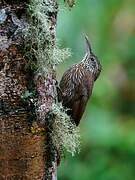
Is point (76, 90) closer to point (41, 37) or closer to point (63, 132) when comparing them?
point (63, 132)

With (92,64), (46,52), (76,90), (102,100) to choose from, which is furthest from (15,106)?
(102,100)

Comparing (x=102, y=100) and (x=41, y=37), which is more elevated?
(x=102, y=100)

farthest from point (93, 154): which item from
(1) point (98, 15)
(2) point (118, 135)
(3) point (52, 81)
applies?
(3) point (52, 81)

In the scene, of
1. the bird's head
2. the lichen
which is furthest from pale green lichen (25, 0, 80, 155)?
the bird's head

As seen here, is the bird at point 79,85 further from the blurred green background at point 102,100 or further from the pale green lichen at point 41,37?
the blurred green background at point 102,100

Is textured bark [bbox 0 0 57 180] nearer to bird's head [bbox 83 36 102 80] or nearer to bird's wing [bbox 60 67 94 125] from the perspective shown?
bird's wing [bbox 60 67 94 125]

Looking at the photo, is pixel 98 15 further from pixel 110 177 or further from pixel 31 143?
pixel 31 143
